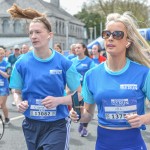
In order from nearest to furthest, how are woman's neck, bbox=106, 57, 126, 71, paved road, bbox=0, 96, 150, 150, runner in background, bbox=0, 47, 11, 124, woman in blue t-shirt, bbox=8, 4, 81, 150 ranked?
1. woman's neck, bbox=106, 57, 126, 71
2. woman in blue t-shirt, bbox=8, 4, 81, 150
3. paved road, bbox=0, 96, 150, 150
4. runner in background, bbox=0, 47, 11, 124

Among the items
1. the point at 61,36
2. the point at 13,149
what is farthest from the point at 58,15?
the point at 13,149

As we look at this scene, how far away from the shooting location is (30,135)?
13.8 ft

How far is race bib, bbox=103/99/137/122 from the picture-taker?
3289 millimetres

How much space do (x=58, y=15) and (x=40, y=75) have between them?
67020 millimetres

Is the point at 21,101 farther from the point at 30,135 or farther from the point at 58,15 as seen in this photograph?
the point at 58,15

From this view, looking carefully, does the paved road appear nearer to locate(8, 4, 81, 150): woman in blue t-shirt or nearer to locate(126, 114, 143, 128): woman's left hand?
locate(8, 4, 81, 150): woman in blue t-shirt

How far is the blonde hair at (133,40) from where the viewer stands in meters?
3.42

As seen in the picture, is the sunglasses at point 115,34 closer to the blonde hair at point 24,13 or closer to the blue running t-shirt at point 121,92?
the blue running t-shirt at point 121,92

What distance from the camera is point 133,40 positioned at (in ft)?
11.4

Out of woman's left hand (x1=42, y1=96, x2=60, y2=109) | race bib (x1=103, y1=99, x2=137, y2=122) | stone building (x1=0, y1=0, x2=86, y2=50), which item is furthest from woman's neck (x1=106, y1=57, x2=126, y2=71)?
stone building (x1=0, y1=0, x2=86, y2=50)

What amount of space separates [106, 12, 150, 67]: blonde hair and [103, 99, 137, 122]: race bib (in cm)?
41

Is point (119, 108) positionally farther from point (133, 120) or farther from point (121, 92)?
point (133, 120)

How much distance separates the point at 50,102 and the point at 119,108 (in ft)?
3.04

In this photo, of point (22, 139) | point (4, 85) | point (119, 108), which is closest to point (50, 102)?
point (119, 108)
